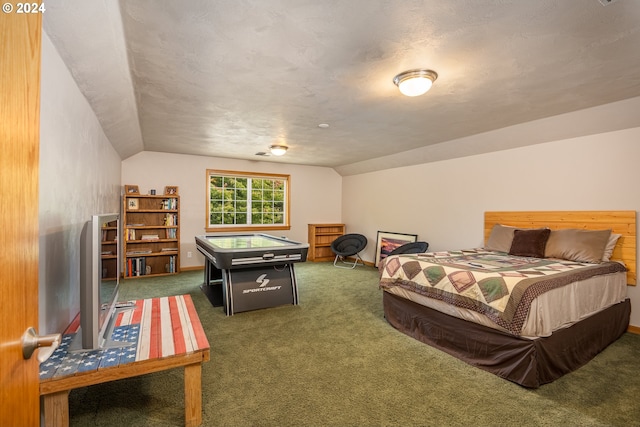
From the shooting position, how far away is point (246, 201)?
6902mm

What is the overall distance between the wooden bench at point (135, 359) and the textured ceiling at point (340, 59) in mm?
1764

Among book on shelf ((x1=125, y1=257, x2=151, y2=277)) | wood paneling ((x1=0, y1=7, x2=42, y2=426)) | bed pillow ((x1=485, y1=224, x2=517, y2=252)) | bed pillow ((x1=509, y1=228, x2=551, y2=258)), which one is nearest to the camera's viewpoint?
wood paneling ((x1=0, y1=7, x2=42, y2=426))

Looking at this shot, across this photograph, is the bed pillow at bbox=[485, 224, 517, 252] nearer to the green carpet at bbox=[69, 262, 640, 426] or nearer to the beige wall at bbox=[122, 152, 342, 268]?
the green carpet at bbox=[69, 262, 640, 426]

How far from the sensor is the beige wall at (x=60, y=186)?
1.70 meters

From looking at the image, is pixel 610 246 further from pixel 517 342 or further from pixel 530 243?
pixel 517 342

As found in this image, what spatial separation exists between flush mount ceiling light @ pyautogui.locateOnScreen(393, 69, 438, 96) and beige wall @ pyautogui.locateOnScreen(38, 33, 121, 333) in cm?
236

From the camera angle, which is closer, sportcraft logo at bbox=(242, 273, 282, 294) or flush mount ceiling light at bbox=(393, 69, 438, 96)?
flush mount ceiling light at bbox=(393, 69, 438, 96)

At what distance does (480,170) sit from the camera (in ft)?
15.9

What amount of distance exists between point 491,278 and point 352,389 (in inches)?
53.5

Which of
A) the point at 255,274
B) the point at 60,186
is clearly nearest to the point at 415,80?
the point at 60,186

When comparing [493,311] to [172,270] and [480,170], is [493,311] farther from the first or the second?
[172,270]

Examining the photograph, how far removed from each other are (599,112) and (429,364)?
317 cm

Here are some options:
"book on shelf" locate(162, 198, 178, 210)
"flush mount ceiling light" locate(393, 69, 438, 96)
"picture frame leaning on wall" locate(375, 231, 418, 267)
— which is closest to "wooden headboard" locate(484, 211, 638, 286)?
"picture frame leaning on wall" locate(375, 231, 418, 267)

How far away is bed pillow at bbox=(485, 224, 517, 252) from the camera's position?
13.3 feet
